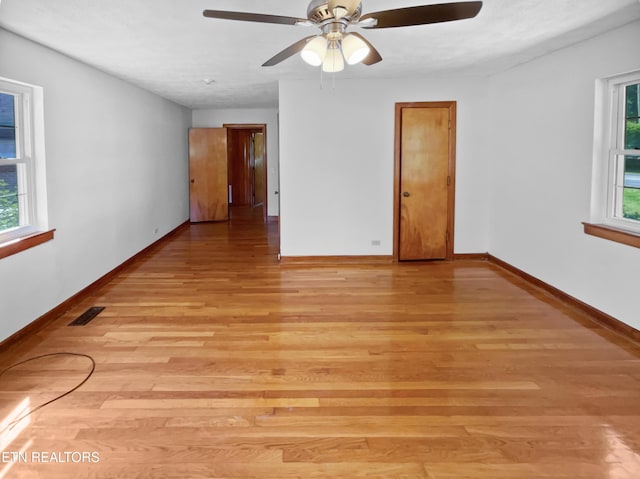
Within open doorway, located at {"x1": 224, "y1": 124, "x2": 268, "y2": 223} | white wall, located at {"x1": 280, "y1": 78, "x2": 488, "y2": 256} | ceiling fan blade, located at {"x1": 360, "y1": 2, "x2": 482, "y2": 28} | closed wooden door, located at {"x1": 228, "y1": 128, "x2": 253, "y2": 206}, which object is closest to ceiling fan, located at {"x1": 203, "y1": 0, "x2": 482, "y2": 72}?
ceiling fan blade, located at {"x1": 360, "y1": 2, "x2": 482, "y2": 28}

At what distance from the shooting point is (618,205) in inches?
161

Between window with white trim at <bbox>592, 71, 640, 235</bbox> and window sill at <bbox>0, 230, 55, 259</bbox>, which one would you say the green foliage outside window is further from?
window with white trim at <bbox>592, 71, 640, 235</bbox>

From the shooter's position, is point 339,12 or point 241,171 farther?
point 241,171

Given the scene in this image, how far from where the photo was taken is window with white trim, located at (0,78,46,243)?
12.5 ft

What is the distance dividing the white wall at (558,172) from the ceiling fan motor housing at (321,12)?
7.56 ft

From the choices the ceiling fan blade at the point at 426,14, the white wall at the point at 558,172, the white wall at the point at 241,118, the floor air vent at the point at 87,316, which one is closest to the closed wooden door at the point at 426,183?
the white wall at the point at 558,172

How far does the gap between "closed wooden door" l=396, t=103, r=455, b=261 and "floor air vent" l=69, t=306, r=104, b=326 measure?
3.52 meters

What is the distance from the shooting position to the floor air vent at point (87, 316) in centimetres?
407

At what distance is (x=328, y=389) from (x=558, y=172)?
312 centimetres

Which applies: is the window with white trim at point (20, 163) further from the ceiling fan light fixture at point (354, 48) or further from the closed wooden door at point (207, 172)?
the closed wooden door at point (207, 172)

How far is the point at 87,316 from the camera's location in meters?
4.25

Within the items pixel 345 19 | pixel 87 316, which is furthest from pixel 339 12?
pixel 87 316

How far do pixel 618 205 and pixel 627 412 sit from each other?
206 centimetres

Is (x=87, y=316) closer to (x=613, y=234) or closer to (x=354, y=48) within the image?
(x=354, y=48)
